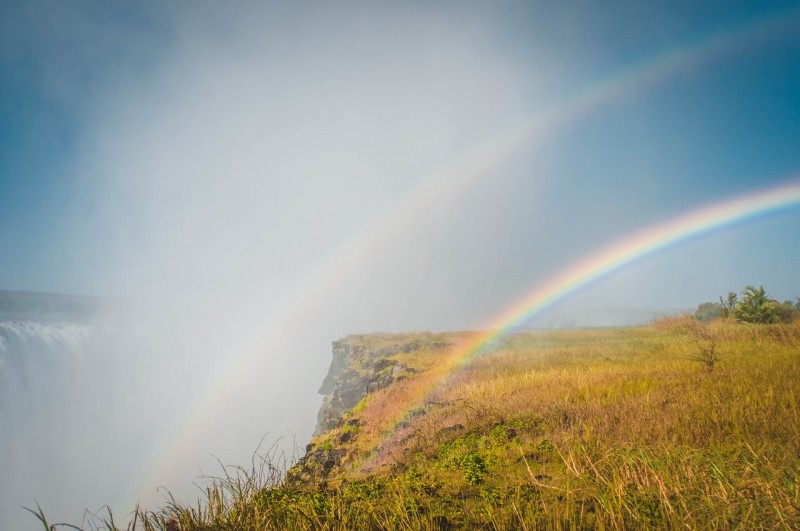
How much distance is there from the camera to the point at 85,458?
223 feet

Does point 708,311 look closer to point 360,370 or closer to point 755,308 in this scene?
point 755,308

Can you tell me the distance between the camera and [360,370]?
34000 mm

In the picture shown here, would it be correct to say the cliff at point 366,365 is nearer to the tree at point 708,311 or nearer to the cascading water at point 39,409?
the tree at point 708,311

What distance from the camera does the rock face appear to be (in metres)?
22.5

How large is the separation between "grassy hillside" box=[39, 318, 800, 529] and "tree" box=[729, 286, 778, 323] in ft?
33.3

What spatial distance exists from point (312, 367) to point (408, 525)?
142 metres

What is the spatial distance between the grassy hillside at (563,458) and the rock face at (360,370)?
7.25m

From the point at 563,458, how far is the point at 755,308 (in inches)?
1149

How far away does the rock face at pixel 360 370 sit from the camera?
73.8 feet

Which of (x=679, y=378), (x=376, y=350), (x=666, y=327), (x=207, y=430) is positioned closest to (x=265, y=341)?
(x=207, y=430)

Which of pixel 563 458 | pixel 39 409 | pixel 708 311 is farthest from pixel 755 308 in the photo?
pixel 39 409

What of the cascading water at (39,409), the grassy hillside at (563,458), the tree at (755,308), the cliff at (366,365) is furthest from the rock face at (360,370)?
the cascading water at (39,409)

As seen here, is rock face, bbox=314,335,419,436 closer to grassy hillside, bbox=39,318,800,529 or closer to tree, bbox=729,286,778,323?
grassy hillside, bbox=39,318,800,529

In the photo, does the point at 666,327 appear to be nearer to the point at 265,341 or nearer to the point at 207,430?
the point at 207,430
